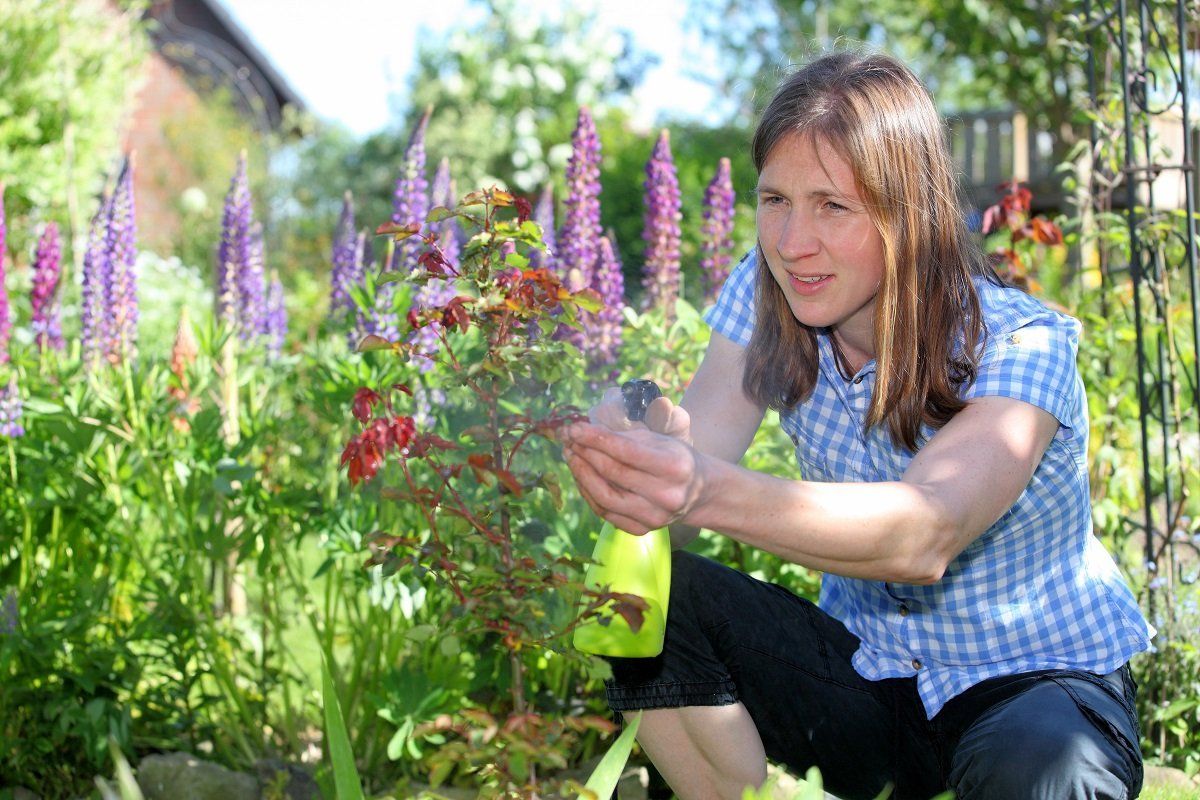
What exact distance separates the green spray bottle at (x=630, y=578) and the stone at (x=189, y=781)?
98 cm

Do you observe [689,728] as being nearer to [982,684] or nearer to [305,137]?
[982,684]

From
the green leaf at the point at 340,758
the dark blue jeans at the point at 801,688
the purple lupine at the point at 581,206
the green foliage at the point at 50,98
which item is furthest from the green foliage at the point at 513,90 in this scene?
the green leaf at the point at 340,758

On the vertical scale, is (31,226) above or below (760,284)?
above

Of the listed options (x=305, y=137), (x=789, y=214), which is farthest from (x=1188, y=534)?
(x=305, y=137)

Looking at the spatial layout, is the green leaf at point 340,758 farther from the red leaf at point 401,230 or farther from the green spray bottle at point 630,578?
the red leaf at point 401,230

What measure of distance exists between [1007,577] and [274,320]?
2.62m

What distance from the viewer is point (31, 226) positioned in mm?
6559

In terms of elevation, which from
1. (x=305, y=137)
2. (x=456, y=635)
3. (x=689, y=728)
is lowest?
(x=689, y=728)

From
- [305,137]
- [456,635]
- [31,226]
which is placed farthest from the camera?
[305,137]

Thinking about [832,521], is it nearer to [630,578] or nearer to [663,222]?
[630,578]

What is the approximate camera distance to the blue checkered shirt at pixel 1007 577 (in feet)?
5.50

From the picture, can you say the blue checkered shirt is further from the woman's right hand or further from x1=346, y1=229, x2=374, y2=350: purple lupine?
x1=346, y1=229, x2=374, y2=350: purple lupine

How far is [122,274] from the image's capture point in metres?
2.79

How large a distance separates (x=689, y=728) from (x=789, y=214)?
77 cm
